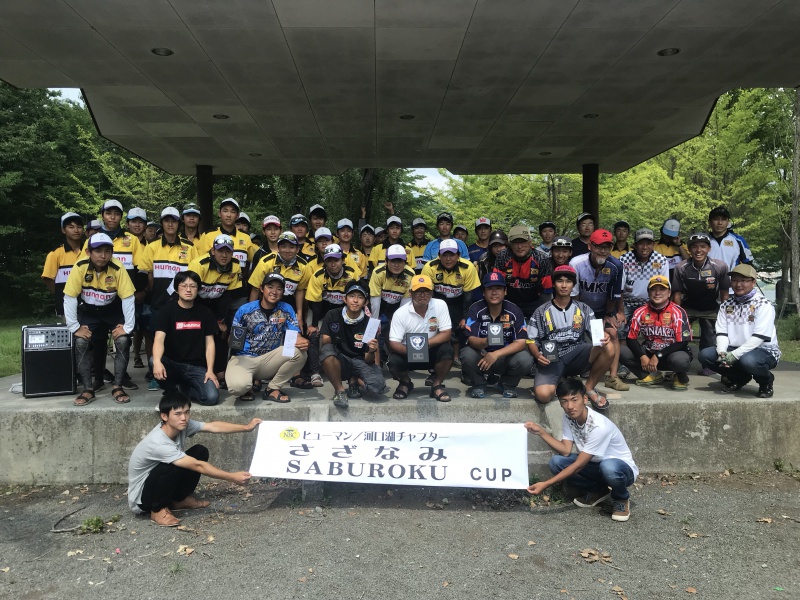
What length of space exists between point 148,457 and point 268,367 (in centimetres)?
176

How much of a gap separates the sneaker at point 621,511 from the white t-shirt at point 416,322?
2.51 m

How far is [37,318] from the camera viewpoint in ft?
76.2

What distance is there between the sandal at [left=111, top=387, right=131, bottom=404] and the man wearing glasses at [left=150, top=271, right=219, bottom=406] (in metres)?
0.39

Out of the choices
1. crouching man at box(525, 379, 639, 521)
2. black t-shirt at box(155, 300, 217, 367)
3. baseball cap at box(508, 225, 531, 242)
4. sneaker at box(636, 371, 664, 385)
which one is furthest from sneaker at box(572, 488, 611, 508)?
black t-shirt at box(155, 300, 217, 367)

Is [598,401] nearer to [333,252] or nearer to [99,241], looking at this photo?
[333,252]

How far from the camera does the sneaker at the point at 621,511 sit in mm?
4723

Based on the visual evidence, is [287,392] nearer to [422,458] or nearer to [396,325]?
[396,325]

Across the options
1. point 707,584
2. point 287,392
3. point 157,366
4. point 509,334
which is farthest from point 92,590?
point 509,334

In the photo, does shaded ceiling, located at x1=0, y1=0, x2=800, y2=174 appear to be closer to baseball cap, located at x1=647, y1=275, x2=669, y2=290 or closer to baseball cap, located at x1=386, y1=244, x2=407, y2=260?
baseball cap, located at x1=386, y1=244, x2=407, y2=260

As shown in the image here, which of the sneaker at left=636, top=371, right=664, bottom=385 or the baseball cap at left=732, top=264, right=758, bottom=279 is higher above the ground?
the baseball cap at left=732, top=264, right=758, bottom=279

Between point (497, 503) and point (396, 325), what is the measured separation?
220cm

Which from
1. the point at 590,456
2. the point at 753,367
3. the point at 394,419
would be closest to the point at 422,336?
the point at 394,419

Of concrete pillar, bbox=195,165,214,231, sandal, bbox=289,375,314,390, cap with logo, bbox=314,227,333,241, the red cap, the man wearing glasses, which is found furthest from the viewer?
concrete pillar, bbox=195,165,214,231

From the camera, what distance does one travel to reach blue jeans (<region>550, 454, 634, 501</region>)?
15.5ft
